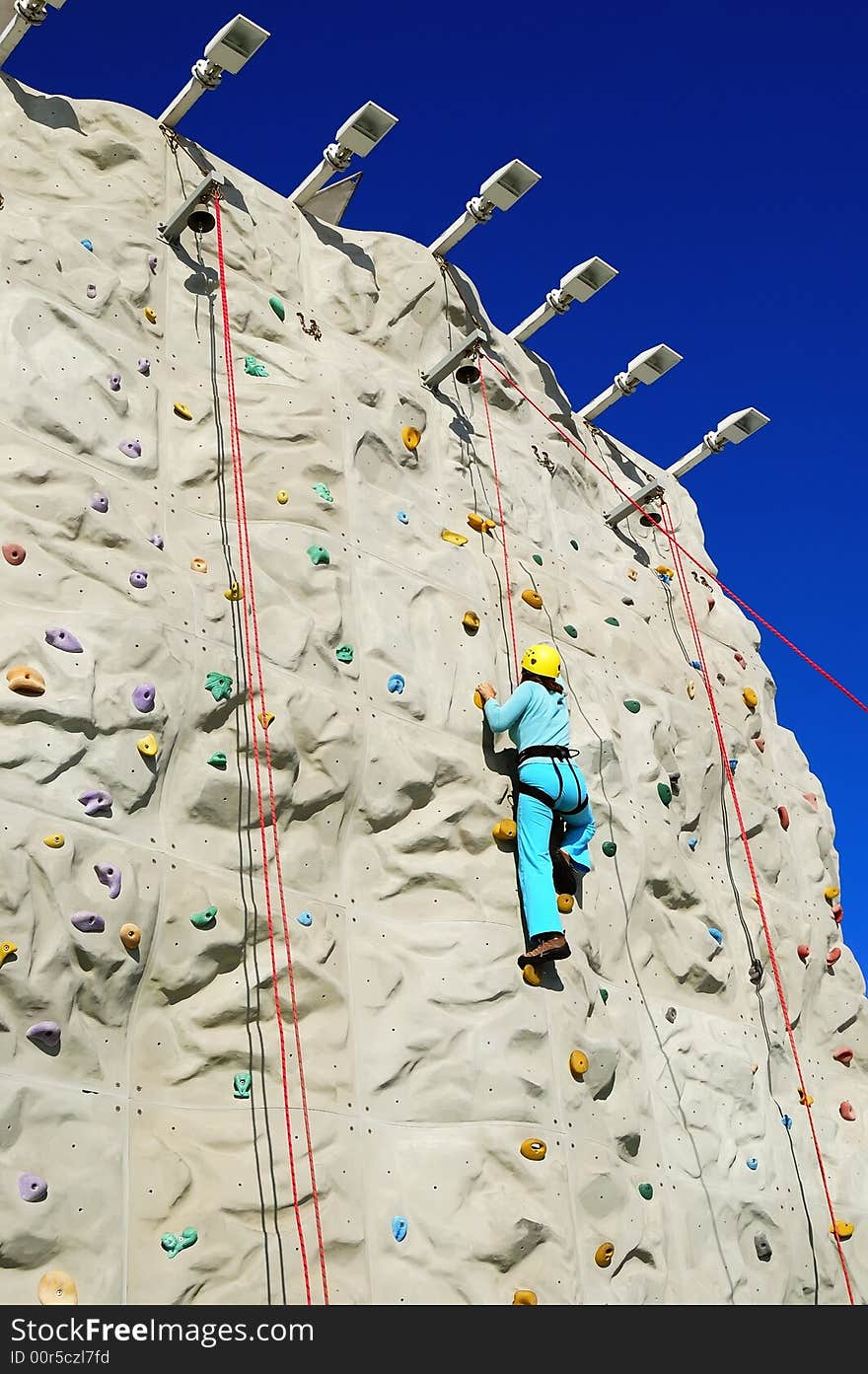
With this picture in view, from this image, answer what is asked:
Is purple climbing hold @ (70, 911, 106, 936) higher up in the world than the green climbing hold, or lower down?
lower down

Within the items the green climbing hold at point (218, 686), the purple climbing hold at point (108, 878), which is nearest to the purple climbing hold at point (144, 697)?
the green climbing hold at point (218, 686)

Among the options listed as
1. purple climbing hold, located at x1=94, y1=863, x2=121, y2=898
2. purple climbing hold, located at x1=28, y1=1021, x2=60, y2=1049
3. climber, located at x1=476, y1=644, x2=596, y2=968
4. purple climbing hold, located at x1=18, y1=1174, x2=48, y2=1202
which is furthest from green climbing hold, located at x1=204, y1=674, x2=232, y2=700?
purple climbing hold, located at x1=18, y1=1174, x2=48, y2=1202

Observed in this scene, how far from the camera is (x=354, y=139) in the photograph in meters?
5.59

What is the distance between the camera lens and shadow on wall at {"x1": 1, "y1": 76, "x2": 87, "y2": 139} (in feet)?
16.0

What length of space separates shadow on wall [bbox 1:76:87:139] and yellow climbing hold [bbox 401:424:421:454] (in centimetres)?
163

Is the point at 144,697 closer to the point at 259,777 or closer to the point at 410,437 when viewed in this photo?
the point at 259,777

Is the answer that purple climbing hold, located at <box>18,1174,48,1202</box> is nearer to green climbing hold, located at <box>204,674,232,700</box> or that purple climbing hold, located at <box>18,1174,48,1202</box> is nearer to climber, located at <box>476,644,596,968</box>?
green climbing hold, located at <box>204,674,232,700</box>

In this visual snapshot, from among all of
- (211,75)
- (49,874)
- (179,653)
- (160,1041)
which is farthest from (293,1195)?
(211,75)

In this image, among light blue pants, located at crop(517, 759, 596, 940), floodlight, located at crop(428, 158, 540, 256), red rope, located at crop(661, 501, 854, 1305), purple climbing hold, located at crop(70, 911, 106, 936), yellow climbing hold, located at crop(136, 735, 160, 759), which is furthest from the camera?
floodlight, located at crop(428, 158, 540, 256)

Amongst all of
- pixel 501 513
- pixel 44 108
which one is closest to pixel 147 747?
pixel 501 513

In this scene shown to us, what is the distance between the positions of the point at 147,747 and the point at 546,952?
1.49 meters

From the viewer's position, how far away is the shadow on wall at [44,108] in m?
4.89

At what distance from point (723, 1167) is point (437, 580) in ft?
7.93

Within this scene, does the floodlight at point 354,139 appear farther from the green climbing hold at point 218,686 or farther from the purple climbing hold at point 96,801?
the purple climbing hold at point 96,801
